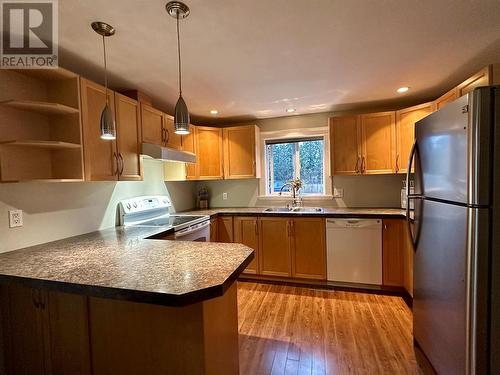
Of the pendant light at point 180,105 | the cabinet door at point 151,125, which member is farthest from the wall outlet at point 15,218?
the pendant light at point 180,105

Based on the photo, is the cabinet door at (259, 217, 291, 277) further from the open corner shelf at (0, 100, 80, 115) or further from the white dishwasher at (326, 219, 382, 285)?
the open corner shelf at (0, 100, 80, 115)

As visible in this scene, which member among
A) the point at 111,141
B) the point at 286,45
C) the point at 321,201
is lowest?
the point at 321,201

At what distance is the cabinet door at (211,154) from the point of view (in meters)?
3.58

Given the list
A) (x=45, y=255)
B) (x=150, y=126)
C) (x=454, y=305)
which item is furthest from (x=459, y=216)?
(x=150, y=126)

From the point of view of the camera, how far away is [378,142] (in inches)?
119

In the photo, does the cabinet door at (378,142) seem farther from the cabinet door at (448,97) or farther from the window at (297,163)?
the window at (297,163)

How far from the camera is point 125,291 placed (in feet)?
3.28

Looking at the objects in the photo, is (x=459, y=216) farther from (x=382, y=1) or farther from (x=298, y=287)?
(x=298, y=287)

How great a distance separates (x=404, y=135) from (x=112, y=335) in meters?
3.31

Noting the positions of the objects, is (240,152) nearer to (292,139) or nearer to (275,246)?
(292,139)

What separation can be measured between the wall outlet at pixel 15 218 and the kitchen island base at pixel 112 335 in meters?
0.41

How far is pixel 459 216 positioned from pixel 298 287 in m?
2.17

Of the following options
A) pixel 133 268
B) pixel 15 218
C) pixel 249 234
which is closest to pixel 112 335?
pixel 133 268

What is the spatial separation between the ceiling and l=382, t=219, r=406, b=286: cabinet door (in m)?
1.50
